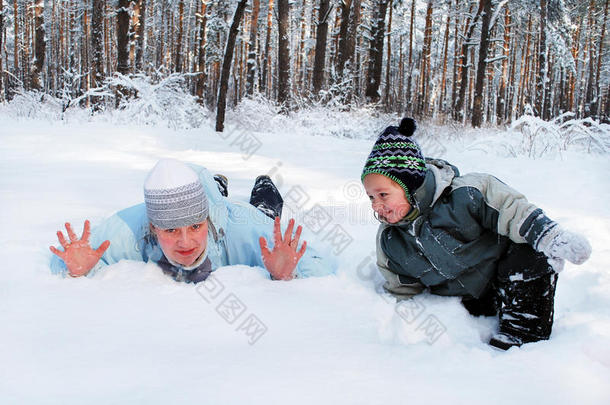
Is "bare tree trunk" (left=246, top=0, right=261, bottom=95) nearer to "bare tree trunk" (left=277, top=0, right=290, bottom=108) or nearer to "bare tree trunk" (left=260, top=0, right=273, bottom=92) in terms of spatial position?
"bare tree trunk" (left=260, top=0, right=273, bottom=92)

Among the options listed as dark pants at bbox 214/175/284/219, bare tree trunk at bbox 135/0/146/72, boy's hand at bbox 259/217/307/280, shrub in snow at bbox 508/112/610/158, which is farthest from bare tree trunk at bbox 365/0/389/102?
bare tree trunk at bbox 135/0/146/72

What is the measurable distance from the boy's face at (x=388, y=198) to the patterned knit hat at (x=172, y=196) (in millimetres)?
797

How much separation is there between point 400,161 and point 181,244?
1006 mm

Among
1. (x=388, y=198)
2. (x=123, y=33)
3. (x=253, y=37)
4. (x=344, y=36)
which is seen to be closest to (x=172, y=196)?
(x=388, y=198)

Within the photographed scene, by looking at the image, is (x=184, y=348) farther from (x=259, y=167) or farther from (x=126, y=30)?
(x=126, y=30)

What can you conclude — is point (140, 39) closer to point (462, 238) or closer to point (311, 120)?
point (311, 120)

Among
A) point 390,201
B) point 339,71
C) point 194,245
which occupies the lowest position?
point 194,245

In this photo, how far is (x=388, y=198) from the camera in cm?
180

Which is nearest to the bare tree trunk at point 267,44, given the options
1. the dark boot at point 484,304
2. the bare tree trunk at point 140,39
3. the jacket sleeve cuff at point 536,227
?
the bare tree trunk at point 140,39

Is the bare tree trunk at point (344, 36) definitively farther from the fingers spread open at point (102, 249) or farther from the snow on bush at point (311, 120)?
the fingers spread open at point (102, 249)

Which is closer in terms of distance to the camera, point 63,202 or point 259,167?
point 63,202

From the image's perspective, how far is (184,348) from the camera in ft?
4.26

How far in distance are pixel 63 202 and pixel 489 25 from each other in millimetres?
11037

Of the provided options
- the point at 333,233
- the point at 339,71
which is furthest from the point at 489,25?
the point at 333,233
